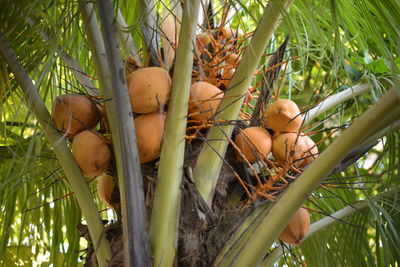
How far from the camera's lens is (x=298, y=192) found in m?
0.97

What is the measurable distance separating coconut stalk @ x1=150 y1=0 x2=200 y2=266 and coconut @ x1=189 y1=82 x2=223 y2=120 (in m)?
0.06

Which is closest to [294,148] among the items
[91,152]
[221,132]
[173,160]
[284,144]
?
[284,144]

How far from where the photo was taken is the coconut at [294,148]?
115 cm

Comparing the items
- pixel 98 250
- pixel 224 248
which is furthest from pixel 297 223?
pixel 98 250

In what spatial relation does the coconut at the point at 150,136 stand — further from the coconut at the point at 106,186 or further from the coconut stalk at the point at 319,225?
the coconut stalk at the point at 319,225

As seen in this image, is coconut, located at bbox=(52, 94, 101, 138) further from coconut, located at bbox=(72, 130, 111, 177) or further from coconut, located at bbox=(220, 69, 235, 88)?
coconut, located at bbox=(220, 69, 235, 88)

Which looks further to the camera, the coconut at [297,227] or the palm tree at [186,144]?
the coconut at [297,227]

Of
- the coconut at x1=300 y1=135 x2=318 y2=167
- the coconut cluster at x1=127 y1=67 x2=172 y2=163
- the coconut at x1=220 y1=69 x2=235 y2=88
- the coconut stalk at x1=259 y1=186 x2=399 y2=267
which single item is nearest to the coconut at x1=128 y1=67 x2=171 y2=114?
the coconut cluster at x1=127 y1=67 x2=172 y2=163

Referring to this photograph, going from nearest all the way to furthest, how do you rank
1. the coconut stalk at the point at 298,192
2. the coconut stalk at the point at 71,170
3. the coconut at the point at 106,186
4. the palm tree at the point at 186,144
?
the coconut stalk at the point at 298,192, the palm tree at the point at 186,144, the coconut stalk at the point at 71,170, the coconut at the point at 106,186

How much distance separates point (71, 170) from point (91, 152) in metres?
0.06

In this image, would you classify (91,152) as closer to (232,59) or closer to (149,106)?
(149,106)

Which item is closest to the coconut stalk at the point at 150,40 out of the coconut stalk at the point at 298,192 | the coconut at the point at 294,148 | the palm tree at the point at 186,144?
the palm tree at the point at 186,144

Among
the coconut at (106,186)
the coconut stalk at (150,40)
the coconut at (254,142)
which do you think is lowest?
the coconut at (254,142)

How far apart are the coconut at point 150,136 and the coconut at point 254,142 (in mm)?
177
